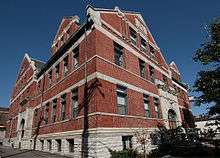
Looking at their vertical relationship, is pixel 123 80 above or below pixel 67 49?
below

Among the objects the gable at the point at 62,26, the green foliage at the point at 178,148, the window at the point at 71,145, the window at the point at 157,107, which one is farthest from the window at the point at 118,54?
the gable at the point at 62,26

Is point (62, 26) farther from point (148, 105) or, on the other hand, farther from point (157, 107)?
point (157, 107)

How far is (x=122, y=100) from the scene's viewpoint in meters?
14.5

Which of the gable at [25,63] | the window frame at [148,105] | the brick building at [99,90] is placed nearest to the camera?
the brick building at [99,90]

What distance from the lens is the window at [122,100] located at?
46.2ft

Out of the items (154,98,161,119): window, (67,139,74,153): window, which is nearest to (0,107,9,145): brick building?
(67,139,74,153): window

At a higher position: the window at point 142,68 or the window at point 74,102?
the window at point 142,68

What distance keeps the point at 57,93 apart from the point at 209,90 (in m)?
12.7

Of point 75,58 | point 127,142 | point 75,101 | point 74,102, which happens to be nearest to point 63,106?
point 74,102

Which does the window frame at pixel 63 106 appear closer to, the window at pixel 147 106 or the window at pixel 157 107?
Result: the window at pixel 147 106

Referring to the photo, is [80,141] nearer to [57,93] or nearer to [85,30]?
Result: [57,93]

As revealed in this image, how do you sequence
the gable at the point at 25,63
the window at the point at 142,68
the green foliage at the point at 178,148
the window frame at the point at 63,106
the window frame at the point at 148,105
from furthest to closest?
the gable at the point at 25,63 → the window at the point at 142,68 → the window frame at the point at 148,105 → the window frame at the point at 63,106 → the green foliage at the point at 178,148

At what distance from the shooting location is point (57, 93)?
17.9 meters

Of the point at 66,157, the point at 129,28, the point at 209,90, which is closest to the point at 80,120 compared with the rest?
the point at 66,157
